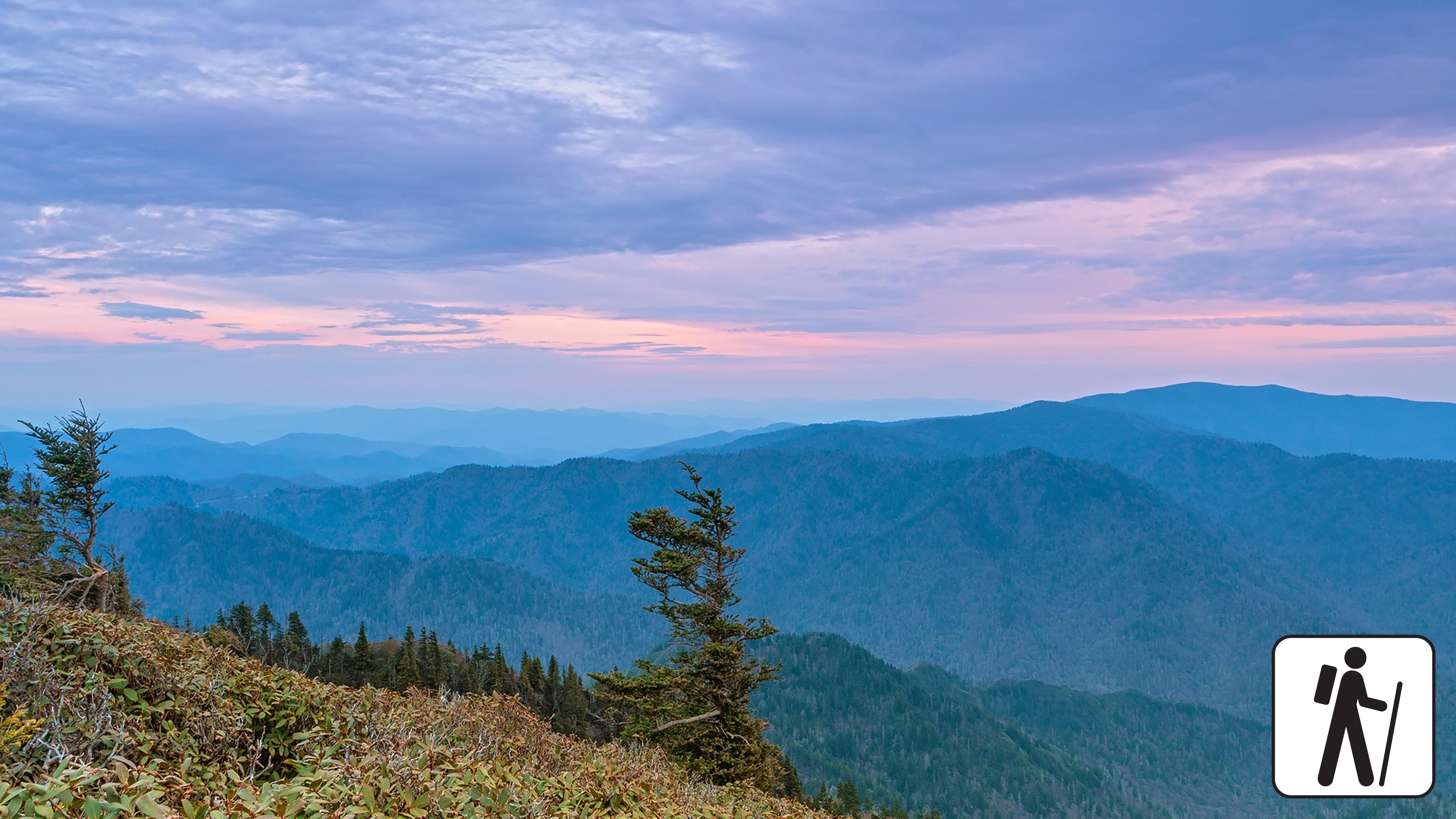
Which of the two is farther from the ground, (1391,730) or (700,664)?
(1391,730)

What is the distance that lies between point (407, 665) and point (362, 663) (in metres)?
5.32

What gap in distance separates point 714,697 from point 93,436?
108ft

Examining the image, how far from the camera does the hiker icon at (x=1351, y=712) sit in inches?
342

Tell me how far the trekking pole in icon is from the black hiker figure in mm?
109

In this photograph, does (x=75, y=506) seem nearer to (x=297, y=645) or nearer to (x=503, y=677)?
(x=297, y=645)

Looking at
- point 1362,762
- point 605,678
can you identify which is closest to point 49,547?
point 605,678

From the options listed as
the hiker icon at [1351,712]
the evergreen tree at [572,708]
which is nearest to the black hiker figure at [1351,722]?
the hiker icon at [1351,712]

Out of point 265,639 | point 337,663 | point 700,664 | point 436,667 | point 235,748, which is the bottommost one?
point 436,667

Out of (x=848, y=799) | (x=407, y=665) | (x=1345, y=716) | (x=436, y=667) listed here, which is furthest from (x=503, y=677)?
(x=1345, y=716)

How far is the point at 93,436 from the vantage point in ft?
127

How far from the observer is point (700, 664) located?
31250mm

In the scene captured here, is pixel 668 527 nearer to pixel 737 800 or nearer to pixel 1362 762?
pixel 737 800

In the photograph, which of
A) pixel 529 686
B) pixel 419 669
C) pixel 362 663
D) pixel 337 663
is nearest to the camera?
pixel 337 663

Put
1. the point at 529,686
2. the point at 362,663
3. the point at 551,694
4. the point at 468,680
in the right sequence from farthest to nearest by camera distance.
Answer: the point at 551,694 < the point at 529,686 < the point at 362,663 < the point at 468,680
